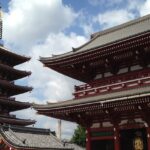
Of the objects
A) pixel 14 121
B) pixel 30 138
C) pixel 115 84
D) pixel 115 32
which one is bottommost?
Result: pixel 30 138

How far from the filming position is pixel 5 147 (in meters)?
32.4

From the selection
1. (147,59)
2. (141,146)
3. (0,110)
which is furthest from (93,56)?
(0,110)

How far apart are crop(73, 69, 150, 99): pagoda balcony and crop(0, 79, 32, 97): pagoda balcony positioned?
28050 millimetres

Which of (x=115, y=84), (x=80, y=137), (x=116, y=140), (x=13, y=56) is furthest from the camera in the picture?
(x=80, y=137)

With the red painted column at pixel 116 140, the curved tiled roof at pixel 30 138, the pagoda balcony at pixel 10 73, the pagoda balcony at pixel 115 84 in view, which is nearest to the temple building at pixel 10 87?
the pagoda balcony at pixel 10 73

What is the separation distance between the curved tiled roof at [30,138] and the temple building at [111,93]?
1029 centimetres

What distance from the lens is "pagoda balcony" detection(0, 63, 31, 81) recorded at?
50.6 metres

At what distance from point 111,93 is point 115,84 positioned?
792mm

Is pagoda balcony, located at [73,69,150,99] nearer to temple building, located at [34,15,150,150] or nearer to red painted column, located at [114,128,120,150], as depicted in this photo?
temple building, located at [34,15,150,150]

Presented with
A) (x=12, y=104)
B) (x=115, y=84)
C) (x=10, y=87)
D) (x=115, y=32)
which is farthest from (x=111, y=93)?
(x=10, y=87)

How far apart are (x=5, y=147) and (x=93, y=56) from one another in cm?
1538

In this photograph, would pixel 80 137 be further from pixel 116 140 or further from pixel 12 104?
pixel 116 140

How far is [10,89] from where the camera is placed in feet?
171

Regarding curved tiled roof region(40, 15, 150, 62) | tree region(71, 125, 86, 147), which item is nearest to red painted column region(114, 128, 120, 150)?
curved tiled roof region(40, 15, 150, 62)
